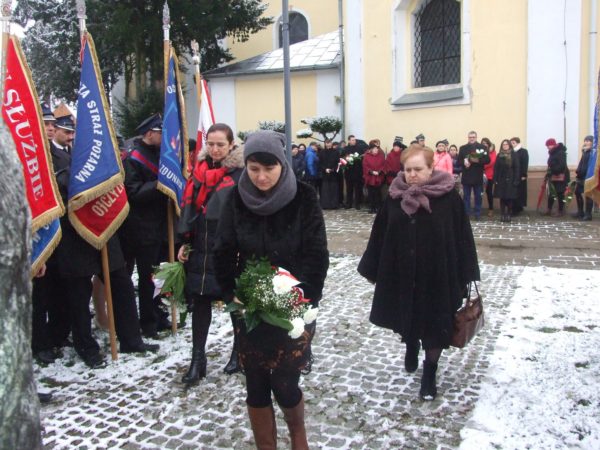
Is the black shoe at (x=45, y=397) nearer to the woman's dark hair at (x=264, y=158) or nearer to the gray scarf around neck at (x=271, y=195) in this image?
the gray scarf around neck at (x=271, y=195)

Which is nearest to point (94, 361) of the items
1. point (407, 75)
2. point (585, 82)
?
point (585, 82)

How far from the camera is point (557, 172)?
13.0 m

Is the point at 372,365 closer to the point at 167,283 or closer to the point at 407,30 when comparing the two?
the point at 167,283

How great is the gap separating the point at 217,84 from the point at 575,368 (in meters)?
17.8

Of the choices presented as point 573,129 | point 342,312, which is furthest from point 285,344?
point 573,129

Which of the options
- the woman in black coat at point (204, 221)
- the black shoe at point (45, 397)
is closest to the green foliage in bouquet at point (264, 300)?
the woman in black coat at point (204, 221)

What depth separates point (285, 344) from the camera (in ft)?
9.51

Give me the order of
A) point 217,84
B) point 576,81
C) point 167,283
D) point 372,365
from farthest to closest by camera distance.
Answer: point 217,84 → point 576,81 → point 372,365 → point 167,283

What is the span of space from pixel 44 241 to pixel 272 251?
2184mm

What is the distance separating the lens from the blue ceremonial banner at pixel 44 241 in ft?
13.8

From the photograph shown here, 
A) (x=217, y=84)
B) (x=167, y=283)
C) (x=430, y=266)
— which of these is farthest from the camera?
(x=217, y=84)

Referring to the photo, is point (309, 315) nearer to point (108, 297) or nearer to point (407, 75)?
point (108, 297)

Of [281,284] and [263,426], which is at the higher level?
[281,284]

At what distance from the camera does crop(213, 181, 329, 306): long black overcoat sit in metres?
2.98
